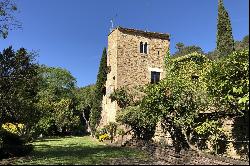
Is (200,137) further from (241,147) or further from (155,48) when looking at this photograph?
(155,48)

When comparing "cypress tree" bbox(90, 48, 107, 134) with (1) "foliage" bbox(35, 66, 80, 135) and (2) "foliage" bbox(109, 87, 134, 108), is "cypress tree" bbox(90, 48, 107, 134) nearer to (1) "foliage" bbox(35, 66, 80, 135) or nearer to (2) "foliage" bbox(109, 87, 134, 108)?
(1) "foliage" bbox(35, 66, 80, 135)

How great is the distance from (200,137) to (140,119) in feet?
22.9

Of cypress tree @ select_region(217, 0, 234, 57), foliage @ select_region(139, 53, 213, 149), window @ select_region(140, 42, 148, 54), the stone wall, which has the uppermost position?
cypress tree @ select_region(217, 0, 234, 57)

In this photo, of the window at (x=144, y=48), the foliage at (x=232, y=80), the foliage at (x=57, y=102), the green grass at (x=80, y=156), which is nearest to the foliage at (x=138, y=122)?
Answer: the green grass at (x=80, y=156)

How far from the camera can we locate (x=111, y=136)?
35094mm

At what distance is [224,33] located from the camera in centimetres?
4219

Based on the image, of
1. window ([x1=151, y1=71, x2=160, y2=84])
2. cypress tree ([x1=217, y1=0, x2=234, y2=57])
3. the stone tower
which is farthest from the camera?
cypress tree ([x1=217, y1=0, x2=234, y2=57])

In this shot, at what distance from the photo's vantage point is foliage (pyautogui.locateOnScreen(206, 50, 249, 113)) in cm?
1593

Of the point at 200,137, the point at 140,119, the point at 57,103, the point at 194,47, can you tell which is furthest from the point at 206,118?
the point at 194,47

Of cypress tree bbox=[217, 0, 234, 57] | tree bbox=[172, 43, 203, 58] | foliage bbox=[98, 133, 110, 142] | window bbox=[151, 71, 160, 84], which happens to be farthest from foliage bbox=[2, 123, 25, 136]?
tree bbox=[172, 43, 203, 58]

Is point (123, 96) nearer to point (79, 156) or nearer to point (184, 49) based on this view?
point (79, 156)

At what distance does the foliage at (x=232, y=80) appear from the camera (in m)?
15.9

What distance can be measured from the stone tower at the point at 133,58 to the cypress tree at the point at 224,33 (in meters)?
8.37

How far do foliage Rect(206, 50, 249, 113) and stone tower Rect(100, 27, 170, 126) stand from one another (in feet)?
55.6
